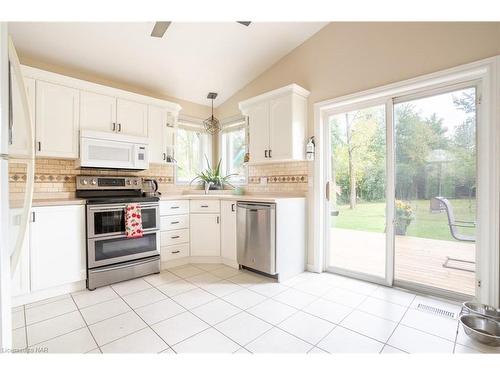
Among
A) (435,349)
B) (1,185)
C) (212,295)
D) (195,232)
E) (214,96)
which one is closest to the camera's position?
(1,185)

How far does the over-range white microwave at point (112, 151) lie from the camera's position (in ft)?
9.25

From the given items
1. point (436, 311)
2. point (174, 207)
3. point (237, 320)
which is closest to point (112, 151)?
point (174, 207)

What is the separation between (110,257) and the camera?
2.70m

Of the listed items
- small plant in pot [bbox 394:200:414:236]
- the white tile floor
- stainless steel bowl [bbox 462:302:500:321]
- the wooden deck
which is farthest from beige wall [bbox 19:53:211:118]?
stainless steel bowl [bbox 462:302:500:321]

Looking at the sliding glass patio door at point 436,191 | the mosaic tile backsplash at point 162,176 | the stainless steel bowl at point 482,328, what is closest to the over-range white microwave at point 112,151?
the mosaic tile backsplash at point 162,176

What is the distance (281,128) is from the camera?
3.09 meters

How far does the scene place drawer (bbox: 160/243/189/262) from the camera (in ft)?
10.4

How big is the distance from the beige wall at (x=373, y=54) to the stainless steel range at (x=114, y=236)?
2388 mm

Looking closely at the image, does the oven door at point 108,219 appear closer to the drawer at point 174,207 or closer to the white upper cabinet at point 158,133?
the drawer at point 174,207

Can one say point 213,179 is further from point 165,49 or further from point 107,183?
point 165,49
